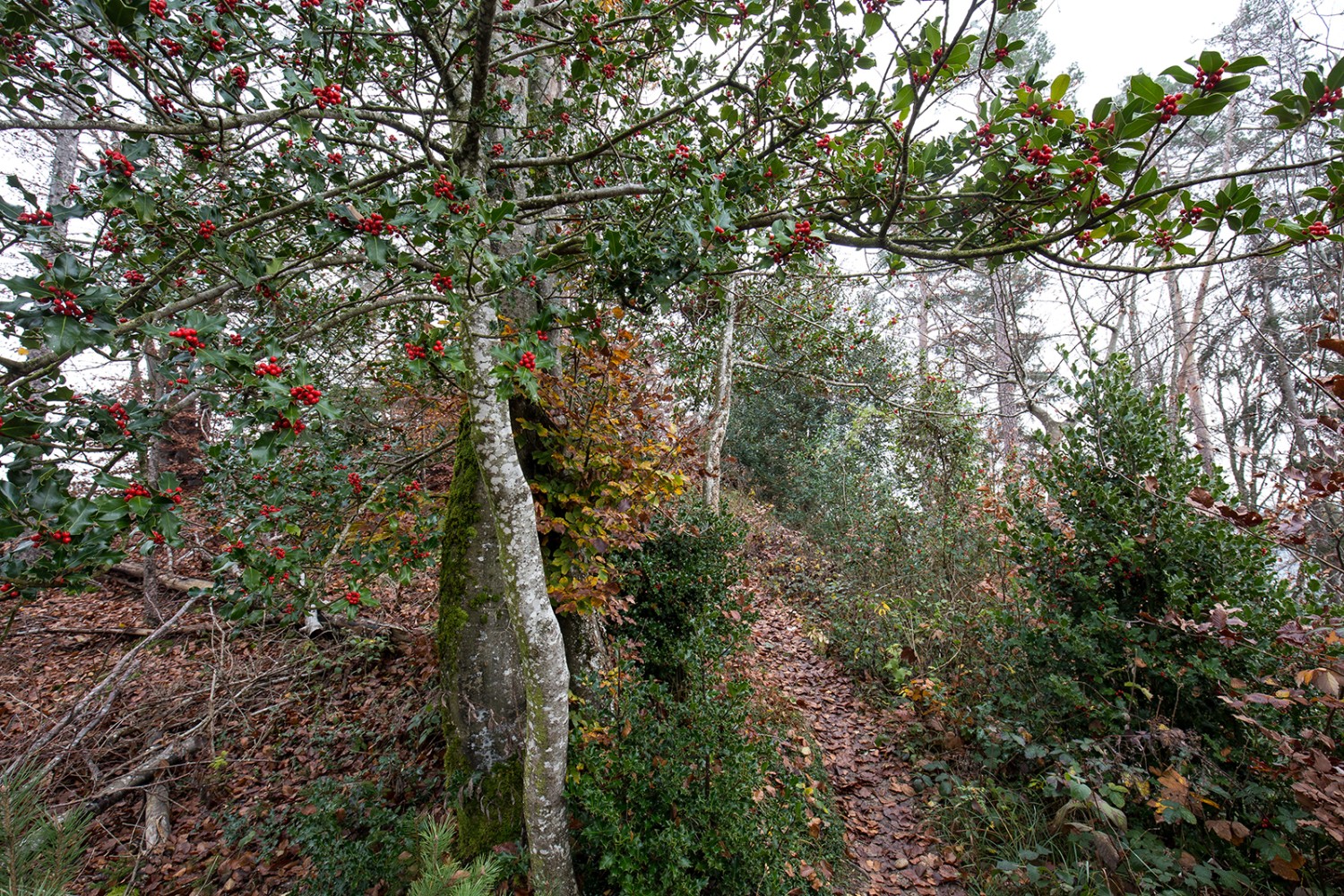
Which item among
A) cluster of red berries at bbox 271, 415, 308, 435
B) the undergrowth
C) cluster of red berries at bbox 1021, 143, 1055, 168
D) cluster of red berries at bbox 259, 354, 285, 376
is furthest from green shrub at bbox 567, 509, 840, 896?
cluster of red berries at bbox 1021, 143, 1055, 168

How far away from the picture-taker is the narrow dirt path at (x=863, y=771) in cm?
341

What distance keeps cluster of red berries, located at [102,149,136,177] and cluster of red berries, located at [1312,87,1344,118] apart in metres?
3.53

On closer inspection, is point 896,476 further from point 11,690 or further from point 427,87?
point 11,690

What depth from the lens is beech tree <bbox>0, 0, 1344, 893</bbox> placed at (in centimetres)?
144

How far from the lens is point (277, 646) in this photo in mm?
5055

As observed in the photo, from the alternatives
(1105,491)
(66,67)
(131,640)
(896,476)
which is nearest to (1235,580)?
(1105,491)

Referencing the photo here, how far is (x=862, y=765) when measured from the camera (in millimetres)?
4375

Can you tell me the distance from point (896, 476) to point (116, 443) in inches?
300

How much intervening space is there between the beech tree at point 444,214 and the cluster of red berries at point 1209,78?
16 mm

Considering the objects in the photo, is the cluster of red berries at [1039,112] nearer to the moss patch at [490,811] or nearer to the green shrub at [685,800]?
the green shrub at [685,800]

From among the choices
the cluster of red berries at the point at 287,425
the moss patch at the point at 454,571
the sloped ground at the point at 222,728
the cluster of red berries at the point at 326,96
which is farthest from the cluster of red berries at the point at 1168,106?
the sloped ground at the point at 222,728

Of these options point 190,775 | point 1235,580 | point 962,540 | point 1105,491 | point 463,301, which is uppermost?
point 463,301

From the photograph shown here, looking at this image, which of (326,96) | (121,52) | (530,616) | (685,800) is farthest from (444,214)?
(685,800)

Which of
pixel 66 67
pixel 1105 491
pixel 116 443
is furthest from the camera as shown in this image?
pixel 1105 491
